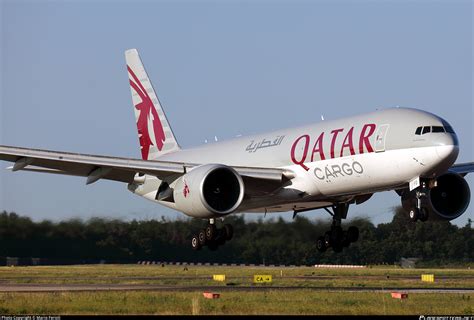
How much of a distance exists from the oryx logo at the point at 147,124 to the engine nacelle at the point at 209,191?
11096 mm

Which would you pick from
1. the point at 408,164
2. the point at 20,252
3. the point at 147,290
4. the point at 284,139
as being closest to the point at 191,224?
the point at 20,252

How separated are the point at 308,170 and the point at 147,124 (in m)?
14.8

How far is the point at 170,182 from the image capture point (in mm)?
43031

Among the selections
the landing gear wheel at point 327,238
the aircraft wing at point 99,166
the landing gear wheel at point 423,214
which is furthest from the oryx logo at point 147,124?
the landing gear wheel at point 423,214

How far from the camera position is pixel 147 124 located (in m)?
53.4

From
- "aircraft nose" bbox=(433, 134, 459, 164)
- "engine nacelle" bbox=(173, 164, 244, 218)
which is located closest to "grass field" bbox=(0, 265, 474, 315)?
"engine nacelle" bbox=(173, 164, 244, 218)

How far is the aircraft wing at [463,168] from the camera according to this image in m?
44.6

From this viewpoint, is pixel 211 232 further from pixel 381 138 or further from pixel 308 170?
pixel 381 138

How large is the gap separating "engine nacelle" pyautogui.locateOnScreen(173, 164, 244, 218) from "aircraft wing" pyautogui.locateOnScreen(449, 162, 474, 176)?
10239mm

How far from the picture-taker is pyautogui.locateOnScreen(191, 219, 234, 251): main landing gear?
43875 millimetres

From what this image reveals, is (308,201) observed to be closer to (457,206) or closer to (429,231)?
(457,206)

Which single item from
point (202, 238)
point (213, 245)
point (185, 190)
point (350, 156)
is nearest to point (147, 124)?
point (202, 238)

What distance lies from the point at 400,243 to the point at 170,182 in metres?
39.3

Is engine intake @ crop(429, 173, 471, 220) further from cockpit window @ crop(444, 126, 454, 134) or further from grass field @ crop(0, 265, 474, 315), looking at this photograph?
cockpit window @ crop(444, 126, 454, 134)
